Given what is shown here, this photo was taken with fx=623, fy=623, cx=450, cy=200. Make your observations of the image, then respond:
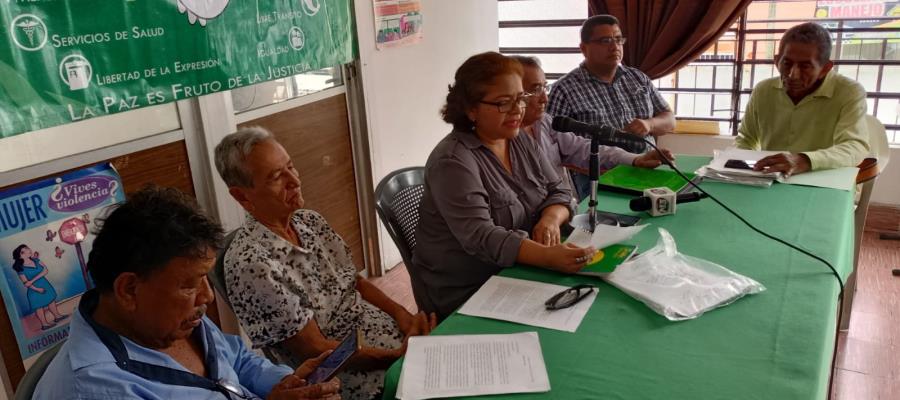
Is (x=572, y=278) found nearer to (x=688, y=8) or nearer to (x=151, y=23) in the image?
(x=151, y=23)

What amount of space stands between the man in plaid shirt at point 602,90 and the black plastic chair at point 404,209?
3.47ft

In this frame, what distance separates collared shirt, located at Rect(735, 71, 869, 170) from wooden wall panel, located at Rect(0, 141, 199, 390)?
94.6 inches

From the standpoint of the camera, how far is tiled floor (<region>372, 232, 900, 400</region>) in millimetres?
2434

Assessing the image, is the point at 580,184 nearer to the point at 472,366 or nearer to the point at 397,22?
the point at 397,22

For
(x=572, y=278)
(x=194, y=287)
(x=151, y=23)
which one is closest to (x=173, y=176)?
(x=151, y=23)

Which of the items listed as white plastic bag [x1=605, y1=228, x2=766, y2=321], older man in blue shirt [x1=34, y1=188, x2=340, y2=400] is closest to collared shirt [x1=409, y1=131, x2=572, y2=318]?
white plastic bag [x1=605, y1=228, x2=766, y2=321]

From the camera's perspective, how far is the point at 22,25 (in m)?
1.70

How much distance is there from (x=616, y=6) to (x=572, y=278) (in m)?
3.07

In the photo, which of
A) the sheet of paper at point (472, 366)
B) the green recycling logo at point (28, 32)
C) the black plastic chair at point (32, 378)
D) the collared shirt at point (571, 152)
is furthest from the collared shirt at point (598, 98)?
the black plastic chair at point (32, 378)

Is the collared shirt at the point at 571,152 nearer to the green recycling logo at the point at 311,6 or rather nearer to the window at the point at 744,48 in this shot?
the green recycling logo at the point at 311,6

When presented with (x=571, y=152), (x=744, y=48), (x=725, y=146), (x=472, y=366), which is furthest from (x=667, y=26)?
(x=472, y=366)

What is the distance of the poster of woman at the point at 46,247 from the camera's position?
6.03 feet

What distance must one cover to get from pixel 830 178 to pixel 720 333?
1324 mm

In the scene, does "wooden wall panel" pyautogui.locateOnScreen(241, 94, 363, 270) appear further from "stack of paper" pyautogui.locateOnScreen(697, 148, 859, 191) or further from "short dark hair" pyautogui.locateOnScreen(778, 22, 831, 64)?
"short dark hair" pyautogui.locateOnScreen(778, 22, 831, 64)
